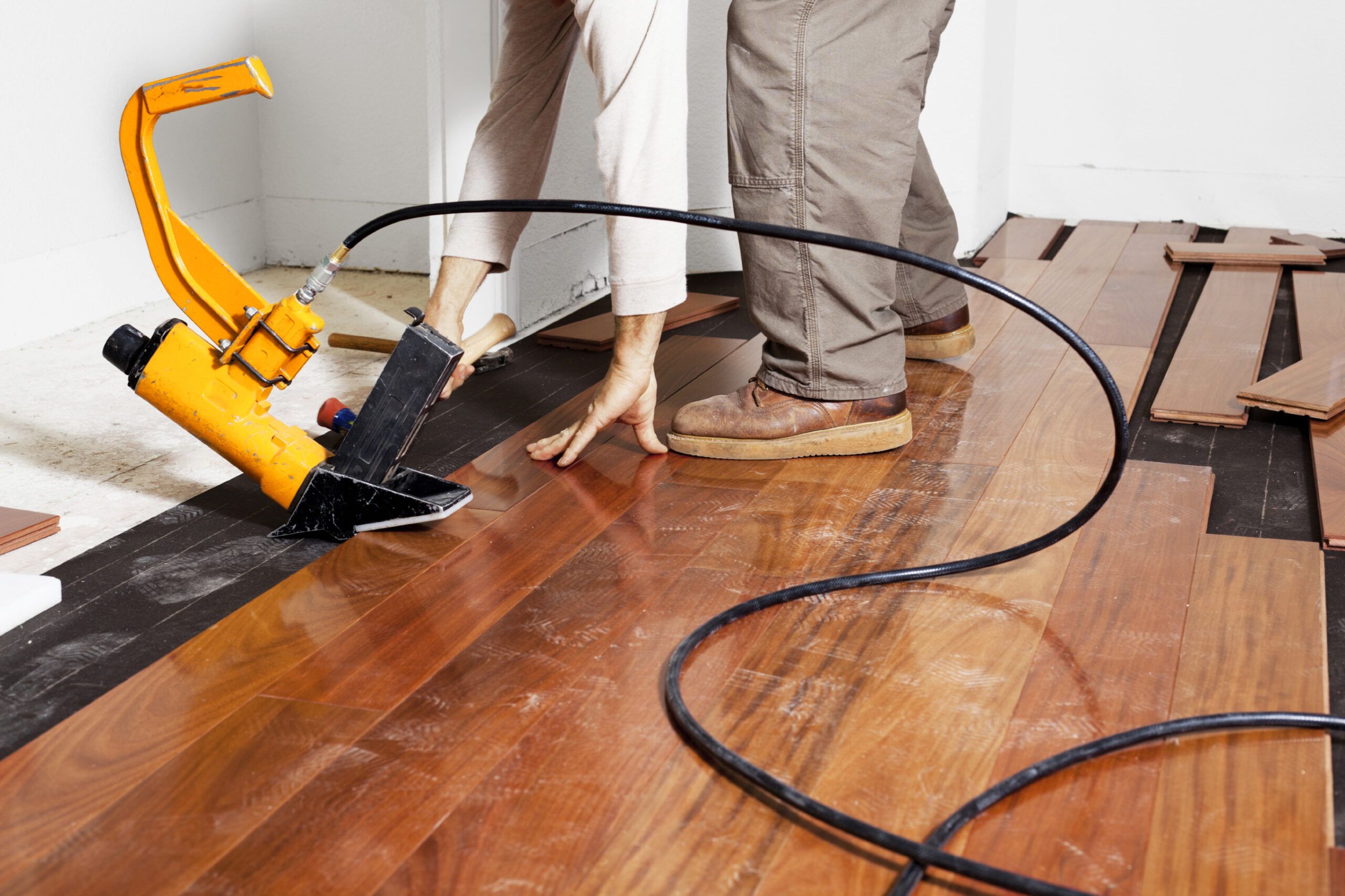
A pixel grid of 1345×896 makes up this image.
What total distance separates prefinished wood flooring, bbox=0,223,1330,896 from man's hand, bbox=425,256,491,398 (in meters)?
0.27

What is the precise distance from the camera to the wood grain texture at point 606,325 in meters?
2.47

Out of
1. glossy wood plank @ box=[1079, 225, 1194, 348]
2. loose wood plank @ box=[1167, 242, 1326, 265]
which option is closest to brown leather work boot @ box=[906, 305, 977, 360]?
glossy wood plank @ box=[1079, 225, 1194, 348]

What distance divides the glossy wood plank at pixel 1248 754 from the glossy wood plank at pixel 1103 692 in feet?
0.07

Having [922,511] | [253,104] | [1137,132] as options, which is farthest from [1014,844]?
[1137,132]

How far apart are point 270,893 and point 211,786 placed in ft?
0.55

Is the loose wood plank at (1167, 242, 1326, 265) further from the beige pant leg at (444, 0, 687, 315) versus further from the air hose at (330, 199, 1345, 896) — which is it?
the beige pant leg at (444, 0, 687, 315)

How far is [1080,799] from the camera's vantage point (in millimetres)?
1025

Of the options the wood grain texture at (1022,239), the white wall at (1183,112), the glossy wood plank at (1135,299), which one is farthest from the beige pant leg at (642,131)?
the white wall at (1183,112)

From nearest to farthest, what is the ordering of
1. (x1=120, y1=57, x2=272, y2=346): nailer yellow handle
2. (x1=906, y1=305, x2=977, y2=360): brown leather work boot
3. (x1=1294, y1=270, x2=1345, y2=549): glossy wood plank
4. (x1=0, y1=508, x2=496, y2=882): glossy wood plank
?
(x1=0, y1=508, x2=496, y2=882): glossy wood plank < (x1=120, y1=57, x2=272, y2=346): nailer yellow handle < (x1=1294, y1=270, x2=1345, y2=549): glossy wood plank < (x1=906, y1=305, x2=977, y2=360): brown leather work boot

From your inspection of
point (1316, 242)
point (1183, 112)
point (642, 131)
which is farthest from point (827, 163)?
point (1183, 112)

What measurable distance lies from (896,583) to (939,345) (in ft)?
3.32

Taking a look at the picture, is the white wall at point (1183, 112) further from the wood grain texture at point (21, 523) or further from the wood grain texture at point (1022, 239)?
the wood grain texture at point (21, 523)

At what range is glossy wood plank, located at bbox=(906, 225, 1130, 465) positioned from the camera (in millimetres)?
1929

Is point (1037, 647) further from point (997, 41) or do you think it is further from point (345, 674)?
point (997, 41)
